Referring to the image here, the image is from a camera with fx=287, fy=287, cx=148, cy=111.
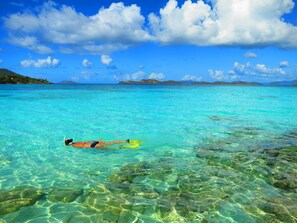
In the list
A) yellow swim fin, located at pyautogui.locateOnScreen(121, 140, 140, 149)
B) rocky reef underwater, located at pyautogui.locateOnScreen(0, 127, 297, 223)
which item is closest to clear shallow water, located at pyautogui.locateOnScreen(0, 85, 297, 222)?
rocky reef underwater, located at pyautogui.locateOnScreen(0, 127, 297, 223)

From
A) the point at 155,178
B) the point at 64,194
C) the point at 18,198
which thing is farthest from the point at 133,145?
the point at 18,198

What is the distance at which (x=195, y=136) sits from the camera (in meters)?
18.2

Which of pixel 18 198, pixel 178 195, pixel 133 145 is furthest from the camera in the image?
pixel 133 145

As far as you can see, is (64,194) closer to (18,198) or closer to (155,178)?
(18,198)

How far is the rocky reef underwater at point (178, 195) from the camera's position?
26.0 feet

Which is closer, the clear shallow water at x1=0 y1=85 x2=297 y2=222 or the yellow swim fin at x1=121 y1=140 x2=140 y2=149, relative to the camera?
the clear shallow water at x1=0 y1=85 x2=297 y2=222

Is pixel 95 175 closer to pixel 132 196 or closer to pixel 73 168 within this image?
pixel 73 168

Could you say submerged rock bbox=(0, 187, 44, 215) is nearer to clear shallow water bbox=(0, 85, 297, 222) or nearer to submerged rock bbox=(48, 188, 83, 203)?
clear shallow water bbox=(0, 85, 297, 222)

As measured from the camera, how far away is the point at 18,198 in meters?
8.86

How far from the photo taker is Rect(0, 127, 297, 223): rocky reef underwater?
7930mm

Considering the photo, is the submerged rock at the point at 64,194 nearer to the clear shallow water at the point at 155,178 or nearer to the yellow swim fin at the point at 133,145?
the clear shallow water at the point at 155,178

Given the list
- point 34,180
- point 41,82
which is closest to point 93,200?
point 34,180

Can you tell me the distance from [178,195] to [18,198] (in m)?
4.98

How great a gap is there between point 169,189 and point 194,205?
1.38m
